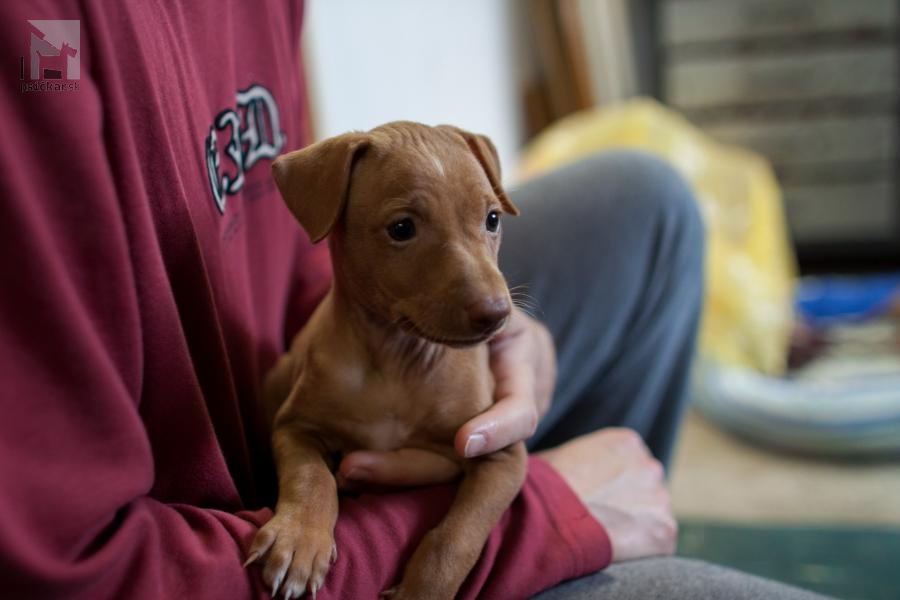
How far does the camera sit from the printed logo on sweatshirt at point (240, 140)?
979mm

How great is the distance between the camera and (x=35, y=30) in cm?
64

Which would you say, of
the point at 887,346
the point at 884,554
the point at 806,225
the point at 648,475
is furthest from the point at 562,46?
the point at 648,475

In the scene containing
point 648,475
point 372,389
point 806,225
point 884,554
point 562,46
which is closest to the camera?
point 372,389

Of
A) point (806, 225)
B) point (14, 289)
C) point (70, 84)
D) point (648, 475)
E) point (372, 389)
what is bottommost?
point (806, 225)

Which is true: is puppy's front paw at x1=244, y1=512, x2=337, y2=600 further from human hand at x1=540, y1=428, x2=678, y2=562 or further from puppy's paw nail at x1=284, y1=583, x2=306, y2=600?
human hand at x1=540, y1=428, x2=678, y2=562

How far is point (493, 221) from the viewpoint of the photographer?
3.32ft

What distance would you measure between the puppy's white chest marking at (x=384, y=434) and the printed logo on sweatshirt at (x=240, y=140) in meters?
0.30

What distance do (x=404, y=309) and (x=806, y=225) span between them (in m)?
5.24

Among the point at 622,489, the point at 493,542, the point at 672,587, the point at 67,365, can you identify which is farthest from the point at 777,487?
the point at 67,365

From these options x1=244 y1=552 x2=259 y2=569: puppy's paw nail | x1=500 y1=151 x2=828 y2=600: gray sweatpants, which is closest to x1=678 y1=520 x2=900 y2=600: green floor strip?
x1=500 y1=151 x2=828 y2=600: gray sweatpants

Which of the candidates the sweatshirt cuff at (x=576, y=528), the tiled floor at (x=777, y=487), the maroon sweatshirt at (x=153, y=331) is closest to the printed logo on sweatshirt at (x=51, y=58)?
the maroon sweatshirt at (x=153, y=331)

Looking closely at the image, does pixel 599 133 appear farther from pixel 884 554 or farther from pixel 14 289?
pixel 14 289

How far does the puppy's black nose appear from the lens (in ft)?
2.85

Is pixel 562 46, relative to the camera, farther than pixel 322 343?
Yes
